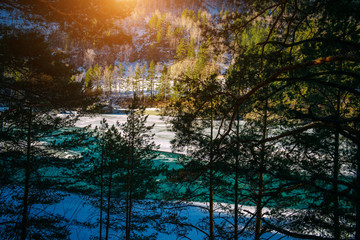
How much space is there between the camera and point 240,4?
2959mm

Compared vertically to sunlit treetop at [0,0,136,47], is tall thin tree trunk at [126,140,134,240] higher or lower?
lower

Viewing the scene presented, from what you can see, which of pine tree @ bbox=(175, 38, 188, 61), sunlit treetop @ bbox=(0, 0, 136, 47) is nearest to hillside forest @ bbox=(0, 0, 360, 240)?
sunlit treetop @ bbox=(0, 0, 136, 47)

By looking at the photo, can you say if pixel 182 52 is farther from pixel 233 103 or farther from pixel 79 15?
pixel 79 15

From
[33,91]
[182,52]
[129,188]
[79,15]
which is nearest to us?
[79,15]

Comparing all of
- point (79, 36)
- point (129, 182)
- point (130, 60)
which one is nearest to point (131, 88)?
point (130, 60)

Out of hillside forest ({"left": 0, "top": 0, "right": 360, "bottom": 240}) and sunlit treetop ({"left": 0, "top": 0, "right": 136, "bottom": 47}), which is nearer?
hillside forest ({"left": 0, "top": 0, "right": 360, "bottom": 240})

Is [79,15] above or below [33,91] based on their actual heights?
above

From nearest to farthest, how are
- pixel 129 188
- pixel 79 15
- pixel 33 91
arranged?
1. pixel 79 15
2. pixel 33 91
3. pixel 129 188

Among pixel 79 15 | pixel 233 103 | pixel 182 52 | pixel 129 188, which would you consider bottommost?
pixel 129 188

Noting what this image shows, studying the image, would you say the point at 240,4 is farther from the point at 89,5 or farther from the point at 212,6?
the point at 212,6

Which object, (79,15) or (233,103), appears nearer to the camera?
(79,15)

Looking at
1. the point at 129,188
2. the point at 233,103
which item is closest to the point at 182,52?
the point at 129,188

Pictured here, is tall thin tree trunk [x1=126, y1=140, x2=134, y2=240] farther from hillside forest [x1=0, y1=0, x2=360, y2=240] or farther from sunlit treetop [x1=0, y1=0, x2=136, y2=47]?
→ sunlit treetop [x1=0, y1=0, x2=136, y2=47]

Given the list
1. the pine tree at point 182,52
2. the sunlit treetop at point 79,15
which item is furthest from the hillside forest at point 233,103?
the pine tree at point 182,52
